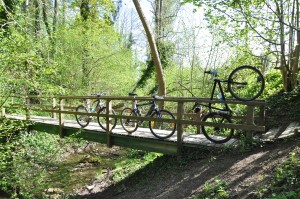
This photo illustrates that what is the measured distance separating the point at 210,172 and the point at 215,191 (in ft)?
2.52

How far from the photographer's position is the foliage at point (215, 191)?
4309 millimetres

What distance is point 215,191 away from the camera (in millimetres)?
4516

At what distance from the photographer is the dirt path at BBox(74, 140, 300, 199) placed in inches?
176

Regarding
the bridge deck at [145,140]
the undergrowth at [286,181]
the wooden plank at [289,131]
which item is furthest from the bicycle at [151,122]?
the undergrowth at [286,181]

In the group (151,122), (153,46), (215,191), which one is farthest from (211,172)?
(153,46)

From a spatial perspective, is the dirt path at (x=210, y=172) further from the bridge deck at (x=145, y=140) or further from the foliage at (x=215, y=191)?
the bridge deck at (x=145, y=140)

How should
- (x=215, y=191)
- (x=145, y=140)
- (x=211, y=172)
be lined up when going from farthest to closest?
(x=145, y=140)
(x=211, y=172)
(x=215, y=191)

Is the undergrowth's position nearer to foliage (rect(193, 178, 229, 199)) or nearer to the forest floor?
the forest floor

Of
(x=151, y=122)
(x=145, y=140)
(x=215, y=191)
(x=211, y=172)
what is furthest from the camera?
(x=151, y=122)

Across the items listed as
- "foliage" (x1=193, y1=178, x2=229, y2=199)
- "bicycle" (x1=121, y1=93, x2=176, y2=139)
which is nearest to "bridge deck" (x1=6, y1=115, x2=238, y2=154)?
"bicycle" (x1=121, y1=93, x2=176, y2=139)

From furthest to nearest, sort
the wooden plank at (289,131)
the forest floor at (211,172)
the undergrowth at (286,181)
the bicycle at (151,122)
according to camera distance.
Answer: the bicycle at (151,122)
the wooden plank at (289,131)
the forest floor at (211,172)
the undergrowth at (286,181)

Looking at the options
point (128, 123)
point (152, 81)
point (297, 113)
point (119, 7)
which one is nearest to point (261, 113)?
point (297, 113)

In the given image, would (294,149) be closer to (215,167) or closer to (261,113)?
(261,113)

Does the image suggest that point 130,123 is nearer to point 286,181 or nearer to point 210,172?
point 210,172
